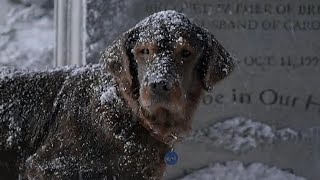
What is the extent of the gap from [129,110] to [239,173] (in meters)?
2.88

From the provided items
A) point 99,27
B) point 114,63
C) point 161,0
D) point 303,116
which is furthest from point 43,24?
point 114,63

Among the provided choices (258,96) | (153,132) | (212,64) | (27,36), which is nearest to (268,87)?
(258,96)

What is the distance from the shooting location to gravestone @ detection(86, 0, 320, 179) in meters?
6.83

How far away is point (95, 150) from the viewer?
4.11m

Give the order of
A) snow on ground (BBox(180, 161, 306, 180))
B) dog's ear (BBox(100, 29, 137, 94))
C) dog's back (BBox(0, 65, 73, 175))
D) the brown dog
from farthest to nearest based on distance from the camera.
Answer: snow on ground (BBox(180, 161, 306, 180)) → dog's back (BBox(0, 65, 73, 175)) → dog's ear (BBox(100, 29, 137, 94)) → the brown dog

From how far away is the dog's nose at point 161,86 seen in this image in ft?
12.6

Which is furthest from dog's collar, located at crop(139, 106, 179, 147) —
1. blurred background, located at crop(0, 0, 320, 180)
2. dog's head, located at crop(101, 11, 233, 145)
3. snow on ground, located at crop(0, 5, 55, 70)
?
snow on ground, located at crop(0, 5, 55, 70)

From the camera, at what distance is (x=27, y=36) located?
6996 mm

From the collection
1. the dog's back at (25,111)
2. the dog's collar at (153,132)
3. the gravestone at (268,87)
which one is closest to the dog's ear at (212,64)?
the dog's collar at (153,132)

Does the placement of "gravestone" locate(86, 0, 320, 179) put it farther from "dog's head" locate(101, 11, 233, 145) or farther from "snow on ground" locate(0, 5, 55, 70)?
"dog's head" locate(101, 11, 233, 145)

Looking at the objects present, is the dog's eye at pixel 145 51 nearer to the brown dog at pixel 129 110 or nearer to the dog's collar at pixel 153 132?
the brown dog at pixel 129 110

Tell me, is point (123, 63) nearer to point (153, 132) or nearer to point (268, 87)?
point (153, 132)

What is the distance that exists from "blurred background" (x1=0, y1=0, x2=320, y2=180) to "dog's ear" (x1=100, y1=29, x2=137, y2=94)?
106 inches

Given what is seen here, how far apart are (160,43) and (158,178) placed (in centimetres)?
74
